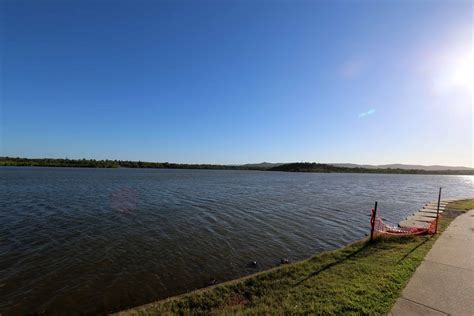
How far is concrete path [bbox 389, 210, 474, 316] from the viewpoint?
204 inches

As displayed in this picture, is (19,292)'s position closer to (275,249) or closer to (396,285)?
(275,249)

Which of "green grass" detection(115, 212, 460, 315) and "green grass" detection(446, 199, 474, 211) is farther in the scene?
"green grass" detection(446, 199, 474, 211)

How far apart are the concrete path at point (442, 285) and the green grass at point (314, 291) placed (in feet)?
0.79

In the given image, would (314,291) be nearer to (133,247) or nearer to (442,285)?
(442,285)

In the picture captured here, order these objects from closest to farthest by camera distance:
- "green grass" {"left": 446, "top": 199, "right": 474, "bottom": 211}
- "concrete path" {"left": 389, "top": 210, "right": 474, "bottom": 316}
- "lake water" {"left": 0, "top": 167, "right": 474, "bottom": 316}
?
"concrete path" {"left": 389, "top": 210, "right": 474, "bottom": 316} → "lake water" {"left": 0, "top": 167, "right": 474, "bottom": 316} → "green grass" {"left": 446, "top": 199, "right": 474, "bottom": 211}

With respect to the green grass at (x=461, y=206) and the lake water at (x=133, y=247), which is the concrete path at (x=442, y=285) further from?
the green grass at (x=461, y=206)

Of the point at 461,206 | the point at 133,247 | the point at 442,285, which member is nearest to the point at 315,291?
the point at 442,285

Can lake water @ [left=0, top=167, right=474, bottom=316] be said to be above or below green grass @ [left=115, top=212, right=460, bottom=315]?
below

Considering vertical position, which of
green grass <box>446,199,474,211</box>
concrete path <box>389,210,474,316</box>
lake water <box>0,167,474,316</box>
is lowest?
lake water <box>0,167,474,316</box>

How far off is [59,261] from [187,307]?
22.7 feet

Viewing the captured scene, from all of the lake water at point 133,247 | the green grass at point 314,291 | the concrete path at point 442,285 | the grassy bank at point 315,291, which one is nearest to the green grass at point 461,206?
the lake water at point 133,247

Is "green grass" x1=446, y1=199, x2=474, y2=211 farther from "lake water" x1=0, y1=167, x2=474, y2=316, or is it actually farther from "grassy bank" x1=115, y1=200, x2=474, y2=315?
"grassy bank" x1=115, y1=200, x2=474, y2=315

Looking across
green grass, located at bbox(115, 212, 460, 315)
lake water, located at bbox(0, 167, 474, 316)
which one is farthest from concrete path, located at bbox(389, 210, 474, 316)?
lake water, located at bbox(0, 167, 474, 316)

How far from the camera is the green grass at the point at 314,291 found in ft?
17.9
